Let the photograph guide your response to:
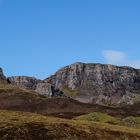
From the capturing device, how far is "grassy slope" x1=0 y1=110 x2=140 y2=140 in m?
37.8

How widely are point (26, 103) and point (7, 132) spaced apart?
161905 mm

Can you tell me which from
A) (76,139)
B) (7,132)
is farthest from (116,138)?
(7,132)

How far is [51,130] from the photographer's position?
1607 inches

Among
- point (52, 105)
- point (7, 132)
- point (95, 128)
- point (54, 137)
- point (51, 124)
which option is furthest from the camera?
point (52, 105)

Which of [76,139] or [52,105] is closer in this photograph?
[76,139]

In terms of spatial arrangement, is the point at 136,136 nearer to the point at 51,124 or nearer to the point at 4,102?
the point at 51,124

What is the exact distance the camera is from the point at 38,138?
38.5 metres

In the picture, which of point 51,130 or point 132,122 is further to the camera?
point 132,122

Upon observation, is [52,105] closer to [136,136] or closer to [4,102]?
[4,102]

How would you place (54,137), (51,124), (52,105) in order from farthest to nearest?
(52,105), (51,124), (54,137)

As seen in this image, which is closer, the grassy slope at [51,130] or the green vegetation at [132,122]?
the grassy slope at [51,130]

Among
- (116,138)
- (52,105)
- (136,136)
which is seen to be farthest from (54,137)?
(52,105)

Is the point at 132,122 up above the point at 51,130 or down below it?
above

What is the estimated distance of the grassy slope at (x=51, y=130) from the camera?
3780 centimetres
